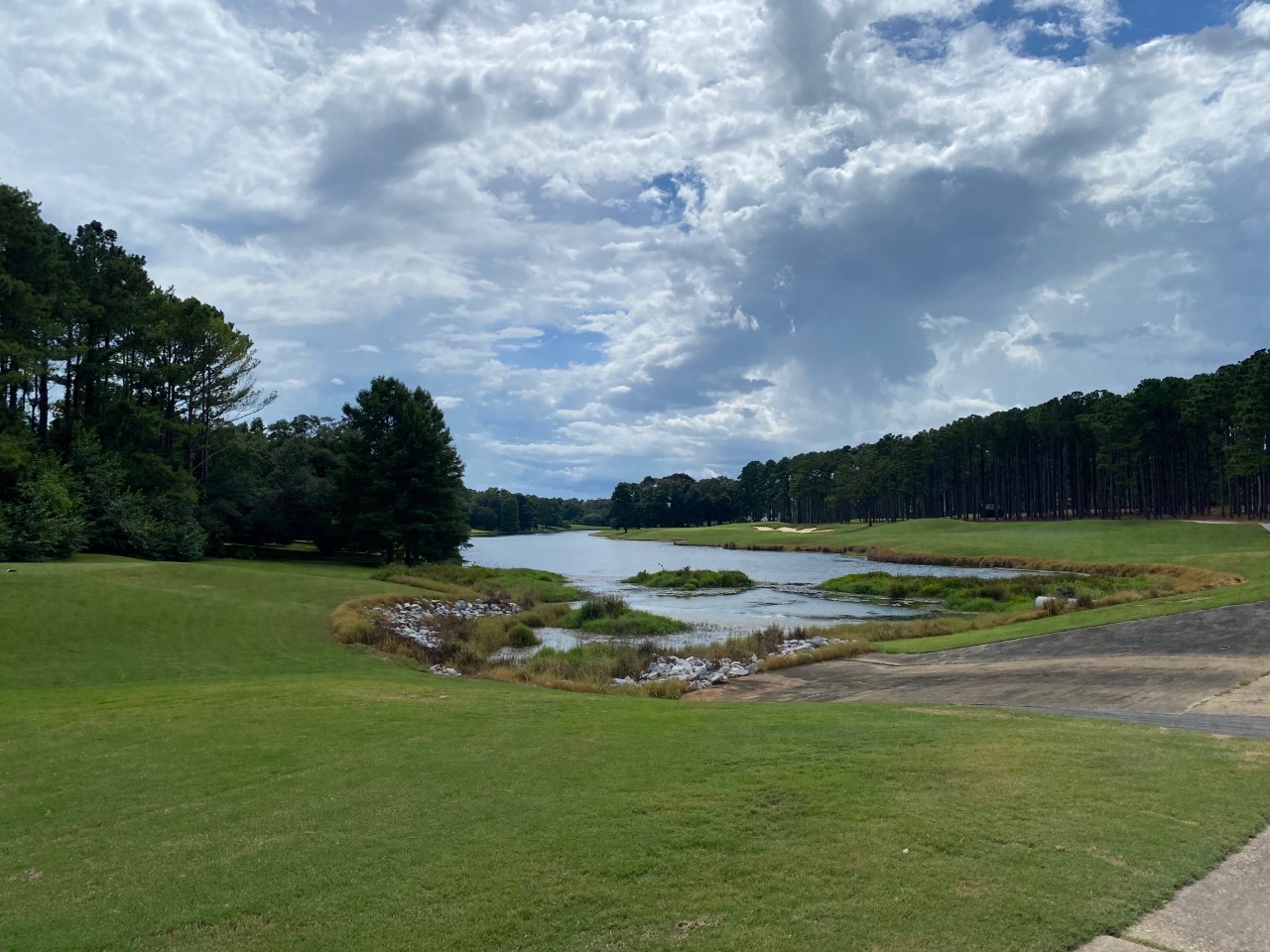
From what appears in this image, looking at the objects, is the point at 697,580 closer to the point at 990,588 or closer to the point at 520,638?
the point at 990,588

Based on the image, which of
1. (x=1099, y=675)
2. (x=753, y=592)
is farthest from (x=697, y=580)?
(x=1099, y=675)

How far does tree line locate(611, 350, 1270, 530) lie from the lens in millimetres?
74438

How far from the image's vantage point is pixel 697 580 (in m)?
59.3

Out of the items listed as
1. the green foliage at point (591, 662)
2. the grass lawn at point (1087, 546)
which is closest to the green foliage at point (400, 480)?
the green foliage at point (591, 662)

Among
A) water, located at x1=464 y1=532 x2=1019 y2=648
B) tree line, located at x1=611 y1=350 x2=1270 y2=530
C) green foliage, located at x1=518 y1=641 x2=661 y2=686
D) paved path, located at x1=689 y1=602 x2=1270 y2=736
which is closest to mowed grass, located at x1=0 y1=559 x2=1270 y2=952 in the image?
paved path, located at x1=689 y1=602 x2=1270 y2=736

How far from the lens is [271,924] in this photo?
17.6ft

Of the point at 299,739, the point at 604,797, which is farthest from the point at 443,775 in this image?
the point at 299,739

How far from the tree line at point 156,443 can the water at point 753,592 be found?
51.5ft

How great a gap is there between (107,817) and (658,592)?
48.4 meters

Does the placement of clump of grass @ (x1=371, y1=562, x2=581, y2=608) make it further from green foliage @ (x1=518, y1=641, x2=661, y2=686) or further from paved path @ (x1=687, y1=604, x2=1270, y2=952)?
paved path @ (x1=687, y1=604, x2=1270, y2=952)

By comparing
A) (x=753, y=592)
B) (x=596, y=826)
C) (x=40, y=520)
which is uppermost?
(x=40, y=520)

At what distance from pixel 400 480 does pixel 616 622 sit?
1077 inches

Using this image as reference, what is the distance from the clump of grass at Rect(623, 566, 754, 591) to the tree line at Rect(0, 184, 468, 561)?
14600mm

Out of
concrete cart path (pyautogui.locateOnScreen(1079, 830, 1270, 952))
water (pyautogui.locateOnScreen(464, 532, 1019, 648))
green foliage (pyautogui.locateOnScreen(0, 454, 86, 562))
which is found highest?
green foliage (pyautogui.locateOnScreen(0, 454, 86, 562))
